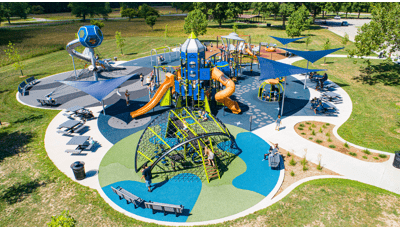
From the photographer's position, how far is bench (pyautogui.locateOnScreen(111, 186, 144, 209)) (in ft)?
38.4

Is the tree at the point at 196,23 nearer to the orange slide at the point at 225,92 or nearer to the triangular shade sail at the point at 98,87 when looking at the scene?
the orange slide at the point at 225,92

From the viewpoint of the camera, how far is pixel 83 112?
21.6 metres

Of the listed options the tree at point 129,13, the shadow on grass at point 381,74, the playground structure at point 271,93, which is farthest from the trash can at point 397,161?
the tree at point 129,13

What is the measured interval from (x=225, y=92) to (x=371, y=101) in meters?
14.9

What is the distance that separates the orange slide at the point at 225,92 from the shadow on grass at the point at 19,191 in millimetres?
14108

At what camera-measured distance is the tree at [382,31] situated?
23547mm

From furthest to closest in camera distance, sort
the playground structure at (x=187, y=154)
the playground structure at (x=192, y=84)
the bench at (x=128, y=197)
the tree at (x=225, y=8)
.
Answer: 1. the tree at (x=225, y=8)
2. the playground structure at (x=192, y=84)
3. the playground structure at (x=187, y=154)
4. the bench at (x=128, y=197)

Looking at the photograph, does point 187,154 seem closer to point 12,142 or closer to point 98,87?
point 98,87

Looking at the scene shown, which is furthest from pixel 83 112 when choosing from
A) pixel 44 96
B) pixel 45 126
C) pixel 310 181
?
pixel 310 181

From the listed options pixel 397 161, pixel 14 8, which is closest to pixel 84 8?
pixel 14 8

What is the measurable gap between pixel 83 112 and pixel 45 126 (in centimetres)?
312

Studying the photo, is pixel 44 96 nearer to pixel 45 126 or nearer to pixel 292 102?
pixel 45 126

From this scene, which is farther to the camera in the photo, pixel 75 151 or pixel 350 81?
pixel 350 81

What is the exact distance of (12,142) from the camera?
59.5 feet
